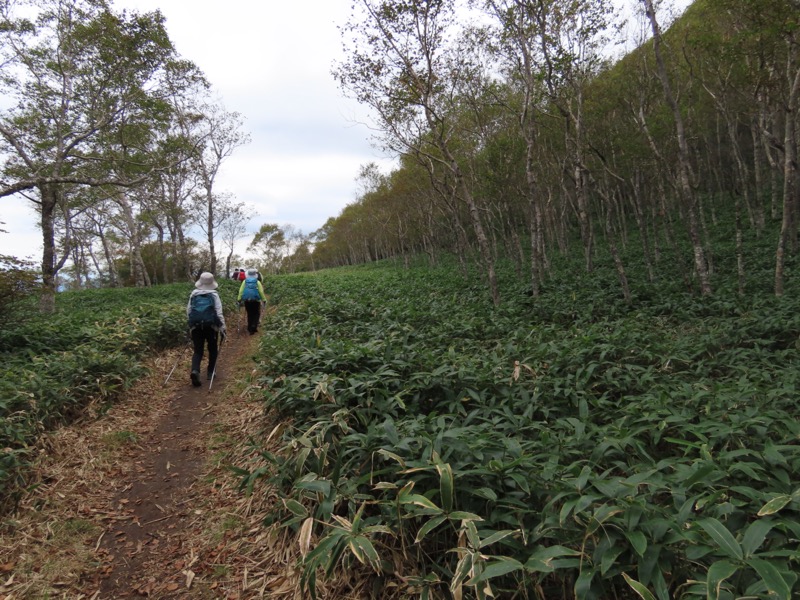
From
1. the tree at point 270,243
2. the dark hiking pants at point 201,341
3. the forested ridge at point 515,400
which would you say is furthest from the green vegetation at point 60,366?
the tree at point 270,243

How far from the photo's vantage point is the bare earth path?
2770 millimetres

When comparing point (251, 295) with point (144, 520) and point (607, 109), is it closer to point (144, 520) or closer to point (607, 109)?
point (144, 520)

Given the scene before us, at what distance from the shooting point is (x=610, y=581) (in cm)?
200

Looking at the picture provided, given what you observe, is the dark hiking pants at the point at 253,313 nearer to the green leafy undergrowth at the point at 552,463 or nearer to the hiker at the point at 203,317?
the hiker at the point at 203,317

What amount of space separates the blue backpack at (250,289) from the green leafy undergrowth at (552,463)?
347 centimetres

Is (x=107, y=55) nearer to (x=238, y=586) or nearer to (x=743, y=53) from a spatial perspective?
(x=238, y=586)

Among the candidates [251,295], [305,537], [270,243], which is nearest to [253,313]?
[251,295]

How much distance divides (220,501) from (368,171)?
2873 centimetres

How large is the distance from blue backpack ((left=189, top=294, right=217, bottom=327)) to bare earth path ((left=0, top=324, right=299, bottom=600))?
5.11 feet

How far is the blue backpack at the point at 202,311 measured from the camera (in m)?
6.36

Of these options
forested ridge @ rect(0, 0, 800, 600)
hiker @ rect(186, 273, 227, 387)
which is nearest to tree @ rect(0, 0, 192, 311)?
forested ridge @ rect(0, 0, 800, 600)

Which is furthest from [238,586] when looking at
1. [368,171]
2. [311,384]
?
[368,171]

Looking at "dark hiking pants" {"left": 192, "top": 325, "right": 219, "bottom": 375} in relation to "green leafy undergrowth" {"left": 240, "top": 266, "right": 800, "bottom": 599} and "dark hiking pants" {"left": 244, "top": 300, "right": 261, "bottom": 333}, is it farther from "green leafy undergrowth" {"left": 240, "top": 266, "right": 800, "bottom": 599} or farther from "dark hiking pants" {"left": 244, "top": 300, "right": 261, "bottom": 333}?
"dark hiking pants" {"left": 244, "top": 300, "right": 261, "bottom": 333}

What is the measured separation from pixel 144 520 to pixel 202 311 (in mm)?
3511
